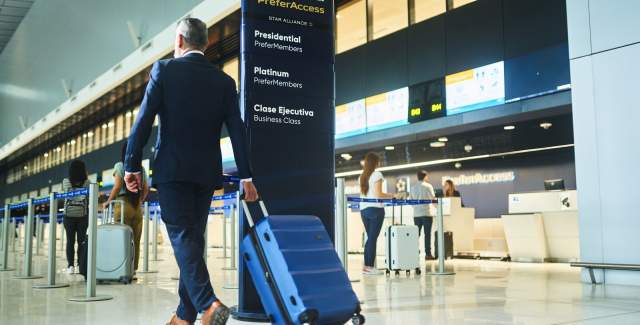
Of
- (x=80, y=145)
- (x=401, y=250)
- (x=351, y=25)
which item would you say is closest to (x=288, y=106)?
(x=401, y=250)

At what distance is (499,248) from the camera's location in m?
10.9

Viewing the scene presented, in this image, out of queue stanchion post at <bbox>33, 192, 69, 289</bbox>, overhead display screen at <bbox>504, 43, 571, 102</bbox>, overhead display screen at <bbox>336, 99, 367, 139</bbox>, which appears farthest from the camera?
overhead display screen at <bbox>336, 99, 367, 139</bbox>

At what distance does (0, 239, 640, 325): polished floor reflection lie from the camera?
11.1ft

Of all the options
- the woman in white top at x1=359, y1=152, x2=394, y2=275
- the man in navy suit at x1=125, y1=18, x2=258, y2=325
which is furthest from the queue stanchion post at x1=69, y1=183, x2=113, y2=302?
the woman in white top at x1=359, y1=152, x2=394, y2=275

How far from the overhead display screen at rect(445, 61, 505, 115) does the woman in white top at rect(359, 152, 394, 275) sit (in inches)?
131

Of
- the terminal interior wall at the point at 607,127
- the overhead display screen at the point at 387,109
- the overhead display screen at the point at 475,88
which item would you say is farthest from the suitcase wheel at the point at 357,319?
the overhead display screen at the point at 387,109

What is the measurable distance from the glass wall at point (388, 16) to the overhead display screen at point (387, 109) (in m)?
1.46

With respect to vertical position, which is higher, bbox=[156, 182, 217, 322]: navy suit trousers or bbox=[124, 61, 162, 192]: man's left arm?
bbox=[124, 61, 162, 192]: man's left arm

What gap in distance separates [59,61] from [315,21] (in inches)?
727

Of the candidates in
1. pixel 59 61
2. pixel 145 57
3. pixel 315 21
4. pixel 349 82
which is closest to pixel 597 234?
pixel 315 21

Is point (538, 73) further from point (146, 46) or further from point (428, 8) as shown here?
point (146, 46)

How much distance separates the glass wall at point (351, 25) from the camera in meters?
12.7

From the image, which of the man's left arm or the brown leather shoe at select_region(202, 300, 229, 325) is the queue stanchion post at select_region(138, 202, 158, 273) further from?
the brown leather shoe at select_region(202, 300, 229, 325)

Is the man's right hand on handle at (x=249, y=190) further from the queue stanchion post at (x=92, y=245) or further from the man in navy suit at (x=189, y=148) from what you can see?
the queue stanchion post at (x=92, y=245)
